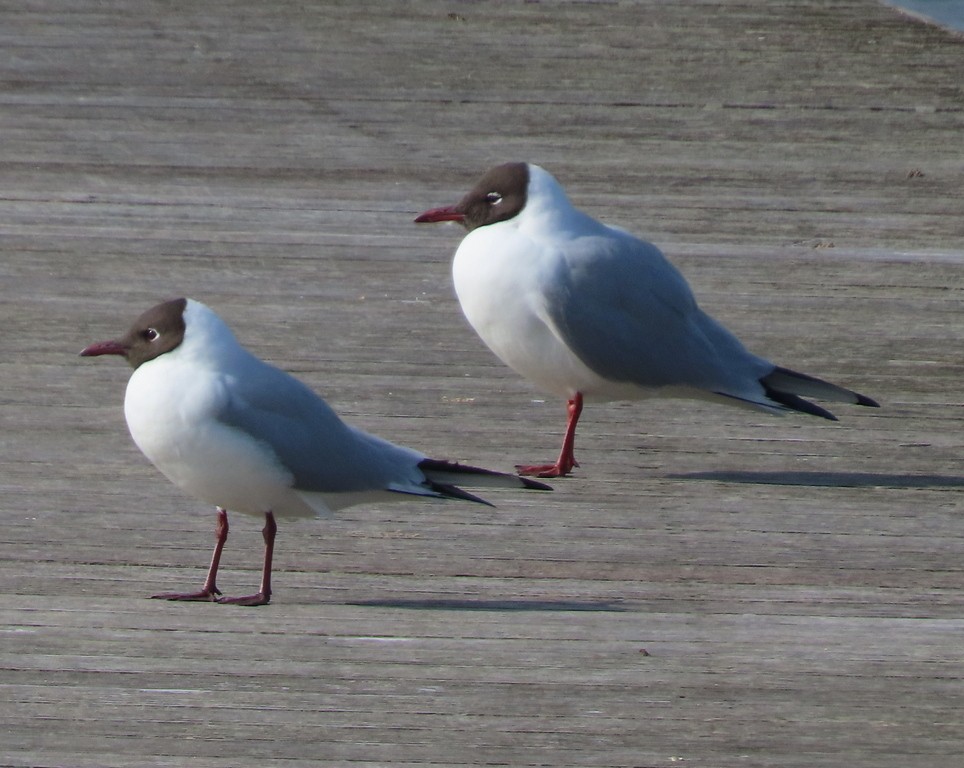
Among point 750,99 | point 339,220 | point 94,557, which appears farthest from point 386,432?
point 750,99

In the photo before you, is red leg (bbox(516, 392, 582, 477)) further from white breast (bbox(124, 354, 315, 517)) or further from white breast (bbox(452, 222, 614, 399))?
white breast (bbox(124, 354, 315, 517))

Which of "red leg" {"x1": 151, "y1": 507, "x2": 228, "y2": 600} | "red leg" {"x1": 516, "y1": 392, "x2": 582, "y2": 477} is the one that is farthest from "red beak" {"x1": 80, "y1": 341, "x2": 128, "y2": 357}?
"red leg" {"x1": 516, "y1": 392, "x2": 582, "y2": 477}

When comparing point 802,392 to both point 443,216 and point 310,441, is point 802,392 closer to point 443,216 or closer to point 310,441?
point 443,216

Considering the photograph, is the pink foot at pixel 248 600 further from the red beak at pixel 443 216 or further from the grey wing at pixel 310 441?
the red beak at pixel 443 216

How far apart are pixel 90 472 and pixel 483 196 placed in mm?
1228

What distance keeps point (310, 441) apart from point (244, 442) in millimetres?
159

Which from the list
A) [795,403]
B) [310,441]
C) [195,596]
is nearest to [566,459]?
[795,403]

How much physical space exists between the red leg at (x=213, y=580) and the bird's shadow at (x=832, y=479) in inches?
Result: 47.2

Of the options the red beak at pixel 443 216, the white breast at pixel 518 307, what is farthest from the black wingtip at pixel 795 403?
the red beak at pixel 443 216

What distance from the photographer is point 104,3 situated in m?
9.66

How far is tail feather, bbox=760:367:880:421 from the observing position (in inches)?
183

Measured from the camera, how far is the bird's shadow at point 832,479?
4465 millimetres

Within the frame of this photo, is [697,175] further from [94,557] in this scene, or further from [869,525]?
[94,557]

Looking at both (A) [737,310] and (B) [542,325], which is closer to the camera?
(B) [542,325]
